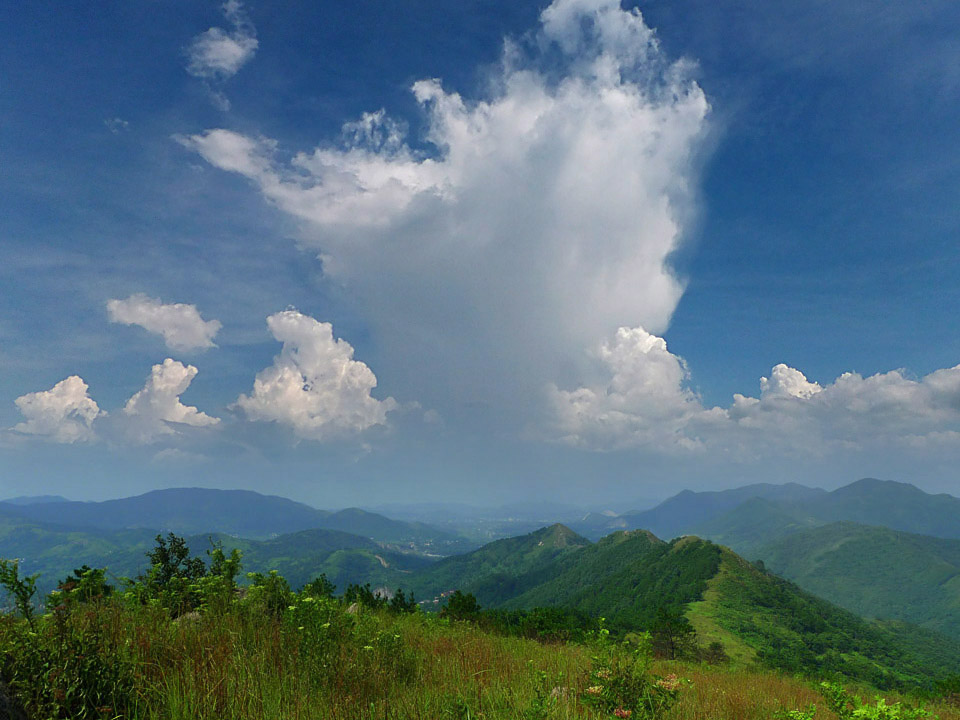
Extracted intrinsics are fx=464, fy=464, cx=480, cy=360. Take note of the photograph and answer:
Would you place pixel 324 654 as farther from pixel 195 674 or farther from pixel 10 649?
pixel 10 649

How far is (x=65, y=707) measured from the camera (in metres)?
4.78

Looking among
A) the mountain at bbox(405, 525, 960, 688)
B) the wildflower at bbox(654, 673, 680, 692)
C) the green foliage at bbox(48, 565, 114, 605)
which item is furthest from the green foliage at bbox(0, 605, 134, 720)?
the mountain at bbox(405, 525, 960, 688)

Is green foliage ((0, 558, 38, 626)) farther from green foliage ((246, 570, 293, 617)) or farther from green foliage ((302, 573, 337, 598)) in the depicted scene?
green foliage ((302, 573, 337, 598))

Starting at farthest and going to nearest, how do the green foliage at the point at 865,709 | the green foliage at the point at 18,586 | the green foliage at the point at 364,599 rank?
the green foliage at the point at 364,599
the green foliage at the point at 18,586
the green foliage at the point at 865,709

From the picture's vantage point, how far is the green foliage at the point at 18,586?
18.9 ft

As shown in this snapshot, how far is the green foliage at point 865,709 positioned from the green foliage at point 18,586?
10075 millimetres

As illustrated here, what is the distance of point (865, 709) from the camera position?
5488 mm

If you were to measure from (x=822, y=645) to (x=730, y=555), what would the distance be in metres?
56.8

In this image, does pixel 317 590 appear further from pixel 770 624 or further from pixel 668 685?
pixel 770 624

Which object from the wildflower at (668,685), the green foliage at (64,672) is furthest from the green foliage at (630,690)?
the green foliage at (64,672)

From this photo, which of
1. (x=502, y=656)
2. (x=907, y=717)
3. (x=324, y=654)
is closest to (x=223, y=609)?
Result: (x=324, y=654)

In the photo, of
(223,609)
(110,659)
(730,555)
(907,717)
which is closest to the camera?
(110,659)

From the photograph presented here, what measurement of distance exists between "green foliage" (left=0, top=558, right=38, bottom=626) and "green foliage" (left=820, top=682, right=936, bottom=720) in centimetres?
1007

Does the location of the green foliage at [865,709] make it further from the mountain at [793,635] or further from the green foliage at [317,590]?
the mountain at [793,635]
